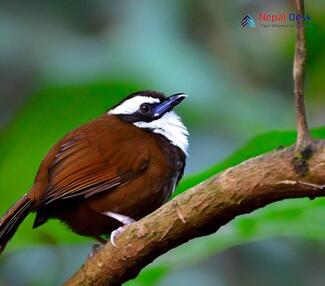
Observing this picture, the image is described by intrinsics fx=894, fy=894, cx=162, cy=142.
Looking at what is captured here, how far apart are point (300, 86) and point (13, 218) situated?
1.42 m

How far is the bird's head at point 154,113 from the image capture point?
12.0 feet

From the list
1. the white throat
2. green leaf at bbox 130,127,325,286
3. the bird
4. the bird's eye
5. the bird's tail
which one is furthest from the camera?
the bird's eye

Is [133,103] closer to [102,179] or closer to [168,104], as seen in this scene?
[168,104]

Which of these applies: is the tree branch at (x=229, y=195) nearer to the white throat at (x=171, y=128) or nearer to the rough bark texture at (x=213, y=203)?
the rough bark texture at (x=213, y=203)

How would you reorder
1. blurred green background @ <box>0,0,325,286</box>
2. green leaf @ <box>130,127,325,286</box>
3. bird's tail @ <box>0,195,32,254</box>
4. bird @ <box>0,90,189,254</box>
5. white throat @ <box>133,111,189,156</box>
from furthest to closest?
white throat @ <box>133,111,189,156</box>
bird @ <box>0,90,189,254</box>
bird's tail @ <box>0,195,32,254</box>
blurred green background @ <box>0,0,325,286</box>
green leaf @ <box>130,127,325,286</box>

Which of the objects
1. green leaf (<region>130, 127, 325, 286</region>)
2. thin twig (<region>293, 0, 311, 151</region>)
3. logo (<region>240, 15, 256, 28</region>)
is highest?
thin twig (<region>293, 0, 311, 151</region>)

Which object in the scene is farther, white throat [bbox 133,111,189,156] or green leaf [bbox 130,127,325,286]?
white throat [bbox 133,111,189,156]

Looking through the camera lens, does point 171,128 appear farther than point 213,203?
Yes

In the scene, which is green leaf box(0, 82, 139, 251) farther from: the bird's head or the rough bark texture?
the rough bark texture

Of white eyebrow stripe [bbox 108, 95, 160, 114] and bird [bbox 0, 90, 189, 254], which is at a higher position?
white eyebrow stripe [bbox 108, 95, 160, 114]

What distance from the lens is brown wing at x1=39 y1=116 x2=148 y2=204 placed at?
3.25 meters

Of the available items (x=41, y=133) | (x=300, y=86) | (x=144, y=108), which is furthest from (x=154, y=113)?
(x=300, y=86)

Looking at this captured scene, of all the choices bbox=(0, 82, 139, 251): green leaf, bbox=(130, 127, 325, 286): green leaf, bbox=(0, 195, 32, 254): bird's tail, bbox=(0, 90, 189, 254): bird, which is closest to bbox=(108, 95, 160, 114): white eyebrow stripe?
bbox=(0, 90, 189, 254): bird

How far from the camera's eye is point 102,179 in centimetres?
330
